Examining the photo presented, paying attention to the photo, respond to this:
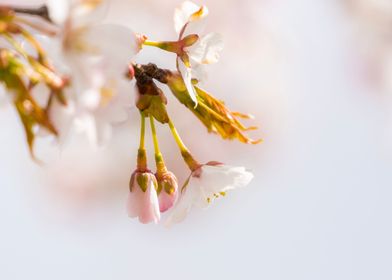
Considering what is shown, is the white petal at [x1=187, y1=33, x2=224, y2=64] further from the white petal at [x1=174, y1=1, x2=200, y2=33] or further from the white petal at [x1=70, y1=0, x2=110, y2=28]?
the white petal at [x1=70, y1=0, x2=110, y2=28]

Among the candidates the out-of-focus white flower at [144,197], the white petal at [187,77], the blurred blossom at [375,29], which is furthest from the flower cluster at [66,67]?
the blurred blossom at [375,29]

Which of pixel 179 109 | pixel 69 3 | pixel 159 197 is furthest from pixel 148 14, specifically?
pixel 69 3

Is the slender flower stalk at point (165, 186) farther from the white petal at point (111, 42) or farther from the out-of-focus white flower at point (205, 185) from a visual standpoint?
the white petal at point (111, 42)

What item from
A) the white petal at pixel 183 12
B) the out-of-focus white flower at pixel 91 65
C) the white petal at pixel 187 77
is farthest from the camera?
the white petal at pixel 183 12

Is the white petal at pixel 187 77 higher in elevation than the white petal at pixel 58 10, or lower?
higher

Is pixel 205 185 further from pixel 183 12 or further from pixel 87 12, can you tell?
pixel 87 12

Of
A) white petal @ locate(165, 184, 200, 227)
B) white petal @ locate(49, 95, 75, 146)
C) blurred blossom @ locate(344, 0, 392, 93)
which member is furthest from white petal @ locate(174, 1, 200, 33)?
blurred blossom @ locate(344, 0, 392, 93)

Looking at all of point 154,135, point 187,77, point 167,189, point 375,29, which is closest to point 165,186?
point 167,189
